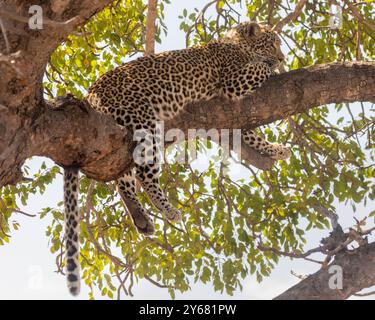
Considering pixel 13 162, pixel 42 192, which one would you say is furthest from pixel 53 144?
pixel 42 192

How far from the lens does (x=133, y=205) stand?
6.58 meters

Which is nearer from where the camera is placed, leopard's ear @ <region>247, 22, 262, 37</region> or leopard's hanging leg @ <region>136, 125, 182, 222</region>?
leopard's hanging leg @ <region>136, 125, 182, 222</region>

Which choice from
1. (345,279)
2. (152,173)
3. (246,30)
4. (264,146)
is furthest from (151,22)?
(345,279)

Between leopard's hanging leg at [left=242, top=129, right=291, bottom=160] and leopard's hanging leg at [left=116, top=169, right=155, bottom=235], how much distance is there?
137 cm

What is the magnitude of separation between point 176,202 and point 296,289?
2893 millimetres

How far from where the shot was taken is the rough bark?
537cm

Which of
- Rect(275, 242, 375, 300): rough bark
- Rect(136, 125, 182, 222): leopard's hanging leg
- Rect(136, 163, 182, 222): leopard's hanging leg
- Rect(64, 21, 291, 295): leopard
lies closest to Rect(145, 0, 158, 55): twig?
Rect(64, 21, 291, 295): leopard

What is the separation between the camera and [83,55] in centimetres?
854

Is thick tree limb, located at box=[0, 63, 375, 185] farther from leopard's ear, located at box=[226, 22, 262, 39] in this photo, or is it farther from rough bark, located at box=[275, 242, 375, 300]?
rough bark, located at box=[275, 242, 375, 300]

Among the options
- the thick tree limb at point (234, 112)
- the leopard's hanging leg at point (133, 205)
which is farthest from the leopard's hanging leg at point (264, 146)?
the leopard's hanging leg at point (133, 205)

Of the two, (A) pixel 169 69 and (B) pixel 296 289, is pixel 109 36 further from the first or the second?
(B) pixel 296 289

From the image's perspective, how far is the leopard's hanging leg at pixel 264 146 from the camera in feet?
24.1

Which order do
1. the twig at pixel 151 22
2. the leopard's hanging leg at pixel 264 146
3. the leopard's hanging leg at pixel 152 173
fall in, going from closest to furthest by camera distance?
the leopard's hanging leg at pixel 152 173, the leopard's hanging leg at pixel 264 146, the twig at pixel 151 22

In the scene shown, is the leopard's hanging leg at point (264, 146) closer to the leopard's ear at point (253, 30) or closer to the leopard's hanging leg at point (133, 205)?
the leopard's ear at point (253, 30)
